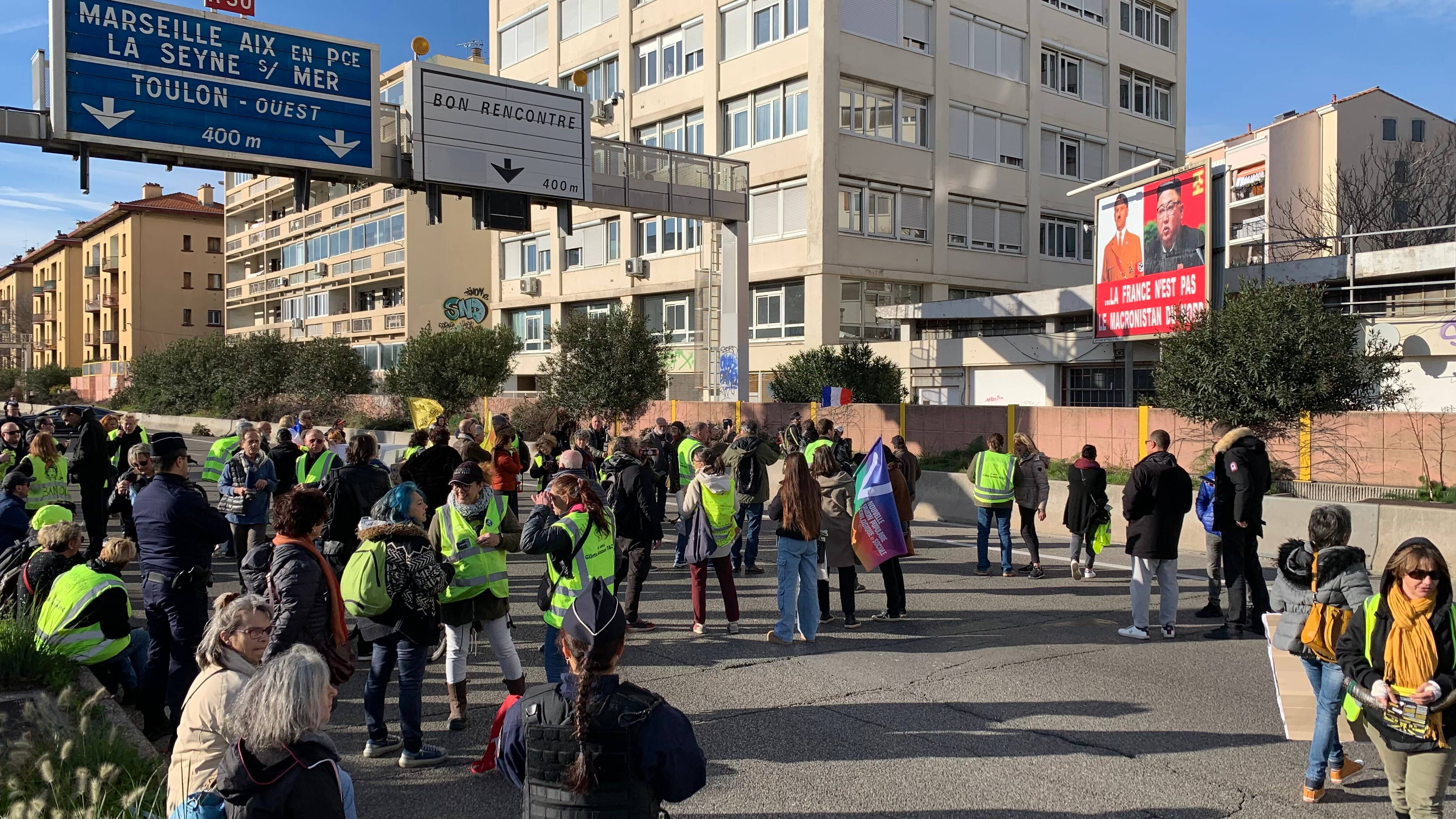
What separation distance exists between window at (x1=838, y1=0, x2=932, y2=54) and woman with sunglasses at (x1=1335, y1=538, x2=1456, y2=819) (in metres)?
30.3

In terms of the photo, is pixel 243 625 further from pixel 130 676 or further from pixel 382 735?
pixel 130 676

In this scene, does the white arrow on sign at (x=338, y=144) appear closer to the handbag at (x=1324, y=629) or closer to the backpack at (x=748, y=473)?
the backpack at (x=748, y=473)

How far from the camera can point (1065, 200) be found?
39406 millimetres

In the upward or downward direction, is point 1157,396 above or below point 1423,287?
below

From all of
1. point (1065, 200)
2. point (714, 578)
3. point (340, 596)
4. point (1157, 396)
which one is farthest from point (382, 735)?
point (1065, 200)

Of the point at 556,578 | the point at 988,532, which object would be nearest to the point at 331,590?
the point at 556,578

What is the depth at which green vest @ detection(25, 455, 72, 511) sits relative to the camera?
33.1 ft

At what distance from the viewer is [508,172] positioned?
18734 mm

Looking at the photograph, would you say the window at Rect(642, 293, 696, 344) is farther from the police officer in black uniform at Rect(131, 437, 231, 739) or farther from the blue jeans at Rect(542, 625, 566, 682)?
the police officer in black uniform at Rect(131, 437, 231, 739)

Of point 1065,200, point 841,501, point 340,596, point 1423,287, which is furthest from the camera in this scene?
point 1065,200

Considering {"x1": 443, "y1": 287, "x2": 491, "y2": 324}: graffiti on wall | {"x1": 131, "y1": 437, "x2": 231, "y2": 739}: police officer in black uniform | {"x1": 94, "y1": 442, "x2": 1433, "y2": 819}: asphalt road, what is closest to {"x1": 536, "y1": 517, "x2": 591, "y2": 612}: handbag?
{"x1": 94, "y1": 442, "x2": 1433, "y2": 819}: asphalt road

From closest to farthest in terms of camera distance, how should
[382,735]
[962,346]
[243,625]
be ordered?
[243,625] < [382,735] < [962,346]

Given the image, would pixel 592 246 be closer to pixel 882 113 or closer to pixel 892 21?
pixel 882 113

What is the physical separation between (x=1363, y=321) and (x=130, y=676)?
65.4ft
